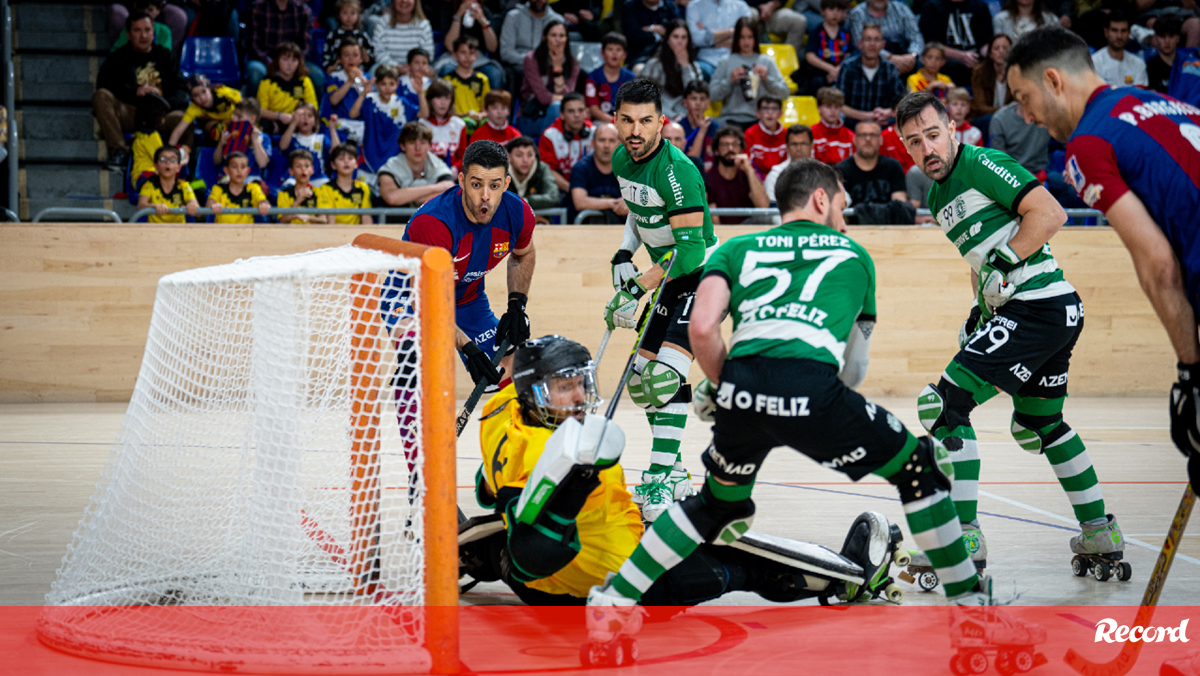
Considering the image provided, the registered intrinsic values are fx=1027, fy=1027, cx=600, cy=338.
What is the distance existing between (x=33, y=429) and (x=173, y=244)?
6.43 feet

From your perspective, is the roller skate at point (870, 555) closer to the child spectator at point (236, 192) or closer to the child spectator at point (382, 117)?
the child spectator at point (236, 192)

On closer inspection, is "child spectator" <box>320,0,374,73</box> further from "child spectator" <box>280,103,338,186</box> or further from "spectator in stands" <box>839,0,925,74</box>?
"spectator in stands" <box>839,0,925,74</box>

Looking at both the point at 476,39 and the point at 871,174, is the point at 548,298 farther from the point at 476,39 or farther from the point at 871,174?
the point at 476,39

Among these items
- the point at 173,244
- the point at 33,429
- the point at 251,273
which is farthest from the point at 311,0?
the point at 251,273

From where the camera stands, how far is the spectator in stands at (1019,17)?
11.7 m

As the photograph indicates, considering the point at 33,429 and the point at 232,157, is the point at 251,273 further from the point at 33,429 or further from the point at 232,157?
the point at 232,157

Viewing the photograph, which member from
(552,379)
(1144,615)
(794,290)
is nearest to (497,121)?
(552,379)

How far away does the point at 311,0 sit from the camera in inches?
442

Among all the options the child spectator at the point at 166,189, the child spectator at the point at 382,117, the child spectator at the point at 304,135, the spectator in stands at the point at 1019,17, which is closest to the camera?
the child spectator at the point at 166,189

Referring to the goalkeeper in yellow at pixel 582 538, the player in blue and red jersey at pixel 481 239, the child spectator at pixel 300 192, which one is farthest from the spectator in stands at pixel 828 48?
the goalkeeper in yellow at pixel 582 538

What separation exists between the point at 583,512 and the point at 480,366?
1090mm

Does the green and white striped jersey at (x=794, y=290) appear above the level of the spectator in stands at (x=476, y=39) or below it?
below

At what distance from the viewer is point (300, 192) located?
8.74 m

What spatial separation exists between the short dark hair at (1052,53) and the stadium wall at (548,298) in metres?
5.84
